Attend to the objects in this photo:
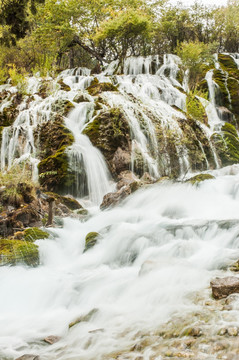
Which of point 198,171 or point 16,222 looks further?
point 198,171

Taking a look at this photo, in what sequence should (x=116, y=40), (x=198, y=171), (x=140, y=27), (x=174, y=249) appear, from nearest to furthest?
(x=174, y=249)
(x=198, y=171)
(x=140, y=27)
(x=116, y=40)

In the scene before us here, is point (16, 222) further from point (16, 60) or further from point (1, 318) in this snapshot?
point (16, 60)

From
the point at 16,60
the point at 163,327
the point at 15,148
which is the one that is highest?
the point at 16,60

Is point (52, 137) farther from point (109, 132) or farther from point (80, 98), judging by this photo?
point (80, 98)

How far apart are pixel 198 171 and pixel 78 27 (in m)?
16.8

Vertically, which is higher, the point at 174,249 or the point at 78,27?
the point at 78,27

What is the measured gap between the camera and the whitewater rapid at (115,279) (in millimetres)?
3154

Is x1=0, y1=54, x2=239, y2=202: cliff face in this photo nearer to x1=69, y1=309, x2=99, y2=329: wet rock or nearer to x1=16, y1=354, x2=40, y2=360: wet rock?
x1=69, y1=309, x2=99, y2=329: wet rock

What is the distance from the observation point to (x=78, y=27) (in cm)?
2256

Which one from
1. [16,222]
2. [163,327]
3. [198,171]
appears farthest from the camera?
[198,171]

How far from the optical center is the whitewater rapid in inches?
124

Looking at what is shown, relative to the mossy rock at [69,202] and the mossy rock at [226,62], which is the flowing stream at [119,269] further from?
the mossy rock at [226,62]

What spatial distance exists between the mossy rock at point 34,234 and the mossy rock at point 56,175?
336 centimetres

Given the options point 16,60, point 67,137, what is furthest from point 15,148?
point 16,60
